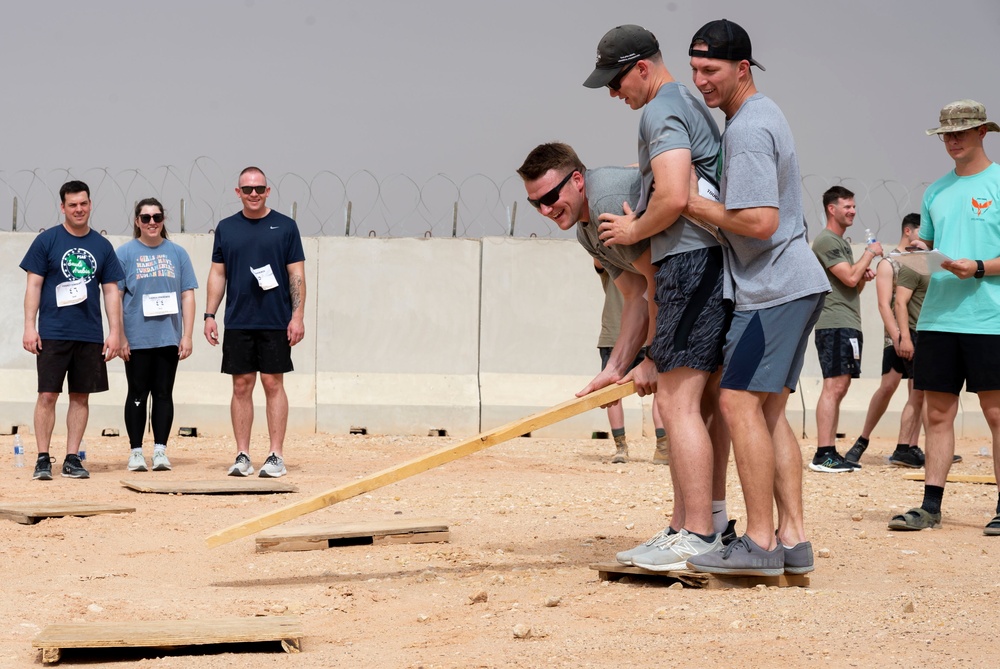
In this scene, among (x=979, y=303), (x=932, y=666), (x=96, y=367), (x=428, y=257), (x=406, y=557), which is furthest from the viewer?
(x=428, y=257)

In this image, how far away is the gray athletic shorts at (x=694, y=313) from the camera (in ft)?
14.2

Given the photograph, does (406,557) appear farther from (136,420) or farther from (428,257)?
(428,257)

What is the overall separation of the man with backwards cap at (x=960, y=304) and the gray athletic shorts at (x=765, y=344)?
6.30ft

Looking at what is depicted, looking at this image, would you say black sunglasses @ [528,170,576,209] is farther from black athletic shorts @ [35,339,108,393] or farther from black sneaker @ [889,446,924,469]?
black sneaker @ [889,446,924,469]

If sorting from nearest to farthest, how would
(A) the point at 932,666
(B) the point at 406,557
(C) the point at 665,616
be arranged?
(A) the point at 932,666
(C) the point at 665,616
(B) the point at 406,557

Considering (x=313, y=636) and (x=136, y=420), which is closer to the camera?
(x=313, y=636)

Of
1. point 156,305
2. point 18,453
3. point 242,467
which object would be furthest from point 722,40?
point 18,453

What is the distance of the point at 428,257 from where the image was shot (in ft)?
40.1

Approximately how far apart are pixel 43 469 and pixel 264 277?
2.09m

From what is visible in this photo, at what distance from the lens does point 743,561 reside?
423 cm

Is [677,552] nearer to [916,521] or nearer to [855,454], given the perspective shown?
[916,521]

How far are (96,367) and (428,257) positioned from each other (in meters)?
4.49

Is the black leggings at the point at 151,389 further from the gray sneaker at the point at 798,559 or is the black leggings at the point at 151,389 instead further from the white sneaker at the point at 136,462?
the gray sneaker at the point at 798,559

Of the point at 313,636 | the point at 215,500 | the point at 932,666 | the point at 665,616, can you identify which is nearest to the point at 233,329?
the point at 215,500
